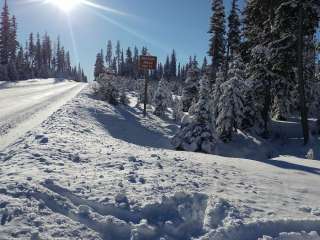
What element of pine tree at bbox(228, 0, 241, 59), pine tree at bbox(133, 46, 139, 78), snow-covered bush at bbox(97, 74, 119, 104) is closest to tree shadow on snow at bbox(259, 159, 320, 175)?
snow-covered bush at bbox(97, 74, 119, 104)

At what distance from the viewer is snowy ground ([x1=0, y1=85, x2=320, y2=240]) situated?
5930mm

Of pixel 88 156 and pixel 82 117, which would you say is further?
pixel 82 117

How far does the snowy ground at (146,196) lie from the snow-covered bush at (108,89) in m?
20.0

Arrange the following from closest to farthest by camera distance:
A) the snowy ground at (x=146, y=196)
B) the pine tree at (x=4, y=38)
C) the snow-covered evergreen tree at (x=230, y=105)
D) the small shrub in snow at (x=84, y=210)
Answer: the snowy ground at (x=146, y=196)
the small shrub in snow at (x=84, y=210)
the snow-covered evergreen tree at (x=230, y=105)
the pine tree at (x=4, y=38)

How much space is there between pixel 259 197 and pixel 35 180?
15.2ft

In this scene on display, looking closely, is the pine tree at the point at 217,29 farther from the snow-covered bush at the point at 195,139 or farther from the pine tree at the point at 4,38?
the pine tree at the point at 4,38

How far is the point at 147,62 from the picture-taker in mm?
26359

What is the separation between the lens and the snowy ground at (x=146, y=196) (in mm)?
5930

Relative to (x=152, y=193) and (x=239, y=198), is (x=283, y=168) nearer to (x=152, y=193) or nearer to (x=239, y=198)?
(x=239, y=198)

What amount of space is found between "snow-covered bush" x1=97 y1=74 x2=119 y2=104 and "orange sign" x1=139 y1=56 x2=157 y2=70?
571 centimetres

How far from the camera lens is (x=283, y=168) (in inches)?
424

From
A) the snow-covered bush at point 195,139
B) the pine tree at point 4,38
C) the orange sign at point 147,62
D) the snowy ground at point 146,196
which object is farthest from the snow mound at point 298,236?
the pine tree at point 4,38

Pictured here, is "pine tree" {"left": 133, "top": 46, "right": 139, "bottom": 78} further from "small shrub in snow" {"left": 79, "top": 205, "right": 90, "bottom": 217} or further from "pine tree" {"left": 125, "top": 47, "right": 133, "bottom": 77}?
"small shrub in snow" {"left": 79, "top": 205, "right": 90, "bottom": 217}

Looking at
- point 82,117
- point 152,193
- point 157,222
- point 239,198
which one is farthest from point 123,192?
point 82,117
